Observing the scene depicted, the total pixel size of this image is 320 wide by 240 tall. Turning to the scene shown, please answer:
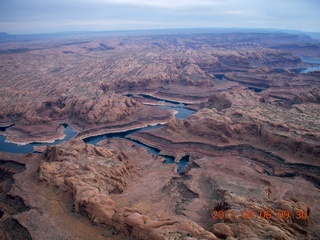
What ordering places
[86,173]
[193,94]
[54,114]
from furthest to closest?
[193,94]
[54,114]
[86,173]

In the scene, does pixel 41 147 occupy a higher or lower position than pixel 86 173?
lower

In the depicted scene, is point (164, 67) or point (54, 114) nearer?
point (54, 114)

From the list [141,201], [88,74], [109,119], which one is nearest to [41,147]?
[109,119]

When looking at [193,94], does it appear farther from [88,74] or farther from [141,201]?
[141,201]

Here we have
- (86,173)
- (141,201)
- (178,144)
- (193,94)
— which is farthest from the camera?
(193,94)
